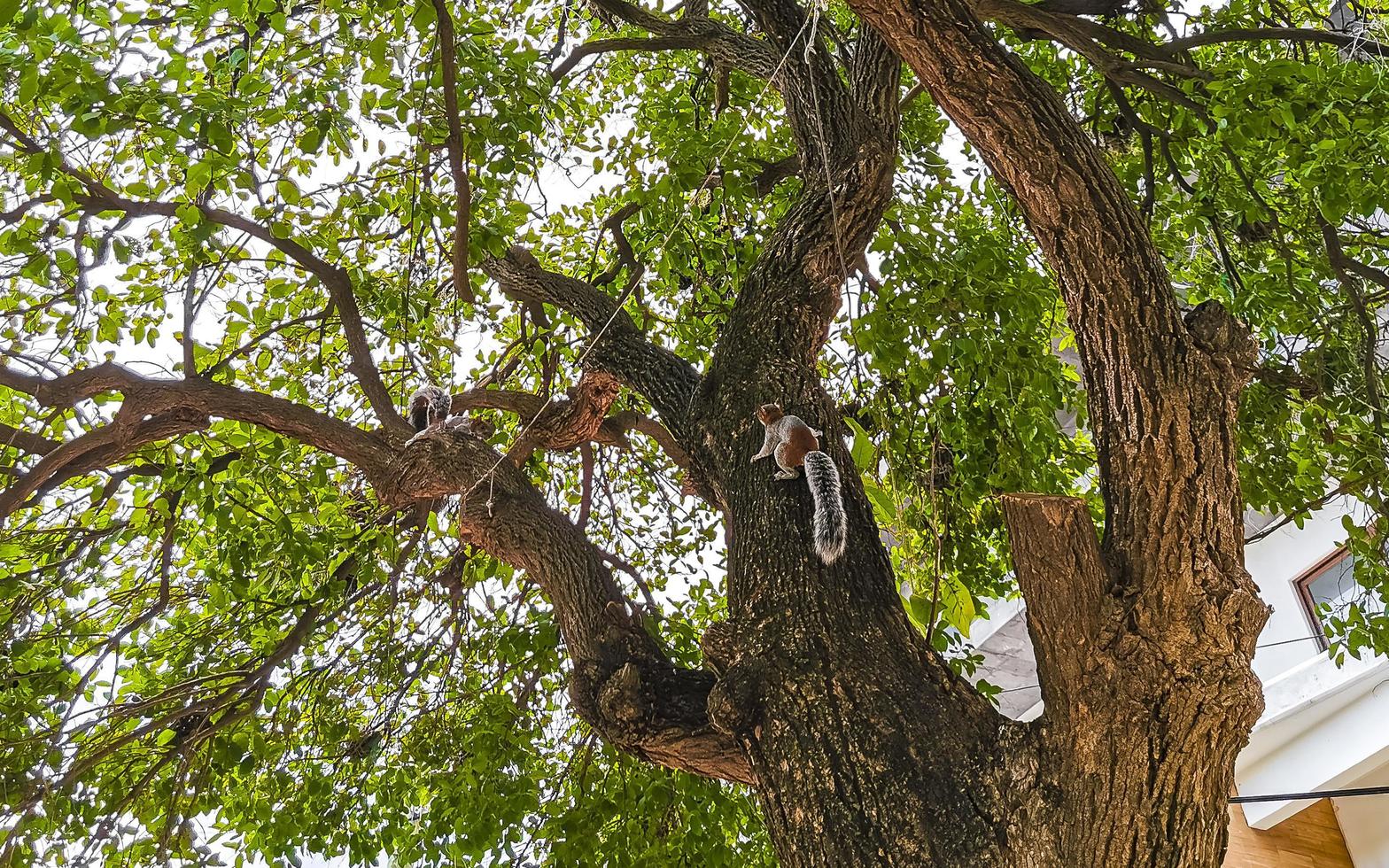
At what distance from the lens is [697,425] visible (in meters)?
3.06

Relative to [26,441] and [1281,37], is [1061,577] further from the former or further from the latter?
[26,441]

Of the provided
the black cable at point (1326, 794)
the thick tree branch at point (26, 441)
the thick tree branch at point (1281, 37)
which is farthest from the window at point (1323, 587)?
the thick tree branch at point (26, 441)

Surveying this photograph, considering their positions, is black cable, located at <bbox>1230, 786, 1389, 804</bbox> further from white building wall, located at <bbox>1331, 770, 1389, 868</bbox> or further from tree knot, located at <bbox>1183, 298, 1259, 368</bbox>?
white building wall, located at <bbox>1331, 770, 1389, 868</bbox>

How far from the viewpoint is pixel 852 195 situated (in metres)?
3.20

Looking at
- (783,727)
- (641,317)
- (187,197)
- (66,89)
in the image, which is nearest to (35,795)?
(187,197)

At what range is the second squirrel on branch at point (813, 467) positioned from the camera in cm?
239

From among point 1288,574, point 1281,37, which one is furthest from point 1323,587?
point 1281,37

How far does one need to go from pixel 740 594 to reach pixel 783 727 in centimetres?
42

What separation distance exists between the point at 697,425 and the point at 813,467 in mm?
594

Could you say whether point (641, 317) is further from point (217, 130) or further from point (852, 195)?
point (217, 130)

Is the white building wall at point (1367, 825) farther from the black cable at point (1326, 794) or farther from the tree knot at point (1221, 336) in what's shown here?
the tree knot at point (1221, 336)

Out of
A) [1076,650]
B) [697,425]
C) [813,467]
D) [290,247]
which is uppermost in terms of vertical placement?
[290,247]

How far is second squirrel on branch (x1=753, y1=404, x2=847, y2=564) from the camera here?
2.39m

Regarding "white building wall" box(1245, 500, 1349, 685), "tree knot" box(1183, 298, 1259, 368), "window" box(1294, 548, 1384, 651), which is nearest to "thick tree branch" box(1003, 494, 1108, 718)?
"tree knot" box(1183, 298, 1259, 368)
